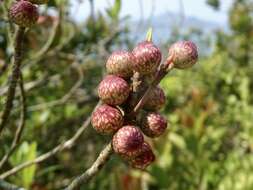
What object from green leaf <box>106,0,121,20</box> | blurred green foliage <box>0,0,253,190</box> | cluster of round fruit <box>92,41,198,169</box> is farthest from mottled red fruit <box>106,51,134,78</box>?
green leaf <box>106,0,121,20</box>

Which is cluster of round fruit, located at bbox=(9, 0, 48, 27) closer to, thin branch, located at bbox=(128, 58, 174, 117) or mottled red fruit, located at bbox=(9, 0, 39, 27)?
mottled red fruit, located at bbox=(9, 0, 39, 27)

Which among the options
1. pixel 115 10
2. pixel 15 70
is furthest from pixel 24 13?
pixel 115 10

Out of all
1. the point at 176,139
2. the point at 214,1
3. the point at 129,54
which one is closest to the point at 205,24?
the point at 214,1

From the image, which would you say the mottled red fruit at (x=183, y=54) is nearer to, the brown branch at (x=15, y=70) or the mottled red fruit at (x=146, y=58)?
the mottled red fruit at (x=146, y=58)

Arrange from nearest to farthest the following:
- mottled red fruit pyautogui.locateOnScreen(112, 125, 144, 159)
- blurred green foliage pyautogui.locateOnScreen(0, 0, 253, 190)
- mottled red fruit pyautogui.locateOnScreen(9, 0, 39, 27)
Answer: mottled red fruit pyautogui.locateOnScreen(112, 125, 144, 159)
mottled red fruit pyautogui.locateOnScreen(9, 0, 39, 27)
blurred green foliage pyautogui.locateOnScreen(0, 0, 253, 190)

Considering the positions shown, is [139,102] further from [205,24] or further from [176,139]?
[205,24]

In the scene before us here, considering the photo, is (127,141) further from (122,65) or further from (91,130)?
(91,130)
